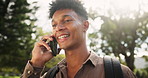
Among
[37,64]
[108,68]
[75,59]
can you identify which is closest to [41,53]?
[37,64]

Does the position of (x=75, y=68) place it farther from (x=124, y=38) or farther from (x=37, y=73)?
(x=124, y=38)

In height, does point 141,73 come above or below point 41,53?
below

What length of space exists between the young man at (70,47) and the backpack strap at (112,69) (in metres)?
0.07

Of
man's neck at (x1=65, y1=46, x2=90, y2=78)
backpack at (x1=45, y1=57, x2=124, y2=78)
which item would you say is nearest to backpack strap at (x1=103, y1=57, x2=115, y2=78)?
backpack at (x1=45, y1=57, x2=124, y2=78)

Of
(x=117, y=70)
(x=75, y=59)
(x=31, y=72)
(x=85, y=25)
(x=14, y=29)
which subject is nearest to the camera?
(x=117, y=70)

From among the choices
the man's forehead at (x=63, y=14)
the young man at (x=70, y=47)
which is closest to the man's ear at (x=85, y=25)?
the young man at (x=70, y=47)

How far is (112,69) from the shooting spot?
207 cm

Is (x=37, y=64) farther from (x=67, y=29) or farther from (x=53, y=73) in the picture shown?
(x=67, y=29)

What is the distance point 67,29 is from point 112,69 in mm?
572

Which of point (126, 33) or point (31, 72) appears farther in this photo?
point (126, 33)

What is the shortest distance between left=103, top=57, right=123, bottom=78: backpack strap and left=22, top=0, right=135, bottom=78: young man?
0.24 feet

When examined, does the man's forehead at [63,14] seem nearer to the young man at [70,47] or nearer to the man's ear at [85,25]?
the young man at [70,47]

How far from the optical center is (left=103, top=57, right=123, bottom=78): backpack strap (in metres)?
2.04

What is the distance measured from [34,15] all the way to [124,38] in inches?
383
